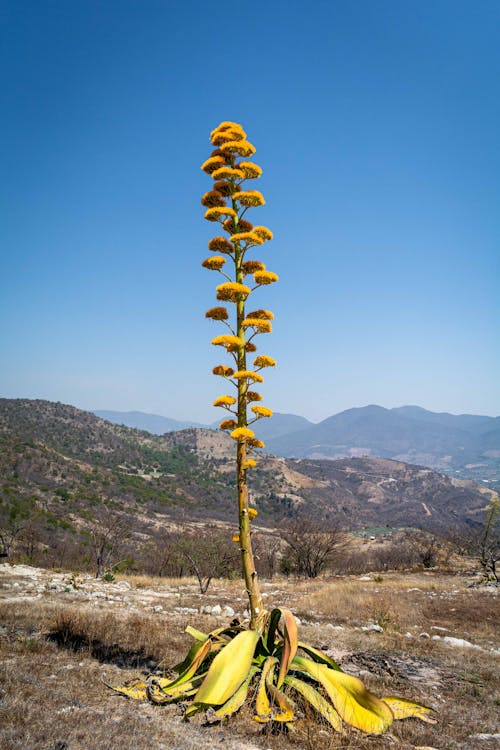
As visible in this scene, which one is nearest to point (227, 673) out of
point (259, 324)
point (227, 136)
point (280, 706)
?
point (280, 706)

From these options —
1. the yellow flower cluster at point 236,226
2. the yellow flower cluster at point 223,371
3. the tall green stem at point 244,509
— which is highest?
the yellow flower cluster at point 236,226

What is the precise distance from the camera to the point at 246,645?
472 centimetres

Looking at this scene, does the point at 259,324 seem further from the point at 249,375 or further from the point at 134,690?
the point at 134,690

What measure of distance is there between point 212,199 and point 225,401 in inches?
117

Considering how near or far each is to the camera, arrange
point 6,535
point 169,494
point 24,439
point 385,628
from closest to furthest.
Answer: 1. point 385,628
2. point 6,535
3. point 24,439
4. point 169,494

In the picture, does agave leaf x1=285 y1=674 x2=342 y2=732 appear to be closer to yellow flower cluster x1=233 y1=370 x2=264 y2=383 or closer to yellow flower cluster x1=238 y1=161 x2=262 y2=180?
yellow flower cluster x1=233 y1=370 x2=264 y2=383

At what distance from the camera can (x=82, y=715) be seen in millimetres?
3941

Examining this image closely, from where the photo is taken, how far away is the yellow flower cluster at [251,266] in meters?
5.83

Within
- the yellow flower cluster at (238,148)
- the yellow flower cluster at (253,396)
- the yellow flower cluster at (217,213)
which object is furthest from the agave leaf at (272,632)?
the yellow flower cluster at (238,148)

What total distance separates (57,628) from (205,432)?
132908 mm

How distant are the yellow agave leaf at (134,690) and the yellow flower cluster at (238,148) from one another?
6900 mm

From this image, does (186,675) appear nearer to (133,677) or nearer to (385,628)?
(133,677)

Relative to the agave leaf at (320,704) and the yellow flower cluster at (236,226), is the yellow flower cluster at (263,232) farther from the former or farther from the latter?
the agave leaf at (320,704)

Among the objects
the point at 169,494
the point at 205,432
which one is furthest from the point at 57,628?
the point at 205,432
